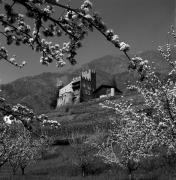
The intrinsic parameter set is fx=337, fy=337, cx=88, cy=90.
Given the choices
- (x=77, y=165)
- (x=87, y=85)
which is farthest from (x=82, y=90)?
(x=77, y=165)

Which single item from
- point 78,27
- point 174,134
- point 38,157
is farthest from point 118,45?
point 38,157

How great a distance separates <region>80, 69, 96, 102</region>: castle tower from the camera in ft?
407

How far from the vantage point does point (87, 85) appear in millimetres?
127438

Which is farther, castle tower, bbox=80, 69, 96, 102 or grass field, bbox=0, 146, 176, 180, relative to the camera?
castle tower, bbox=80, 69, 96, 102

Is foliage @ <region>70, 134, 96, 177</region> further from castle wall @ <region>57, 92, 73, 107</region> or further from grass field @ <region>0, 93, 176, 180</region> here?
castle wall @ <region>57, 92, 73, 107</region>

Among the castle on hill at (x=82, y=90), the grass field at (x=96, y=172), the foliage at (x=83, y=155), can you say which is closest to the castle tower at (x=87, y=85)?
the castle on hill at (x=82, y=90)

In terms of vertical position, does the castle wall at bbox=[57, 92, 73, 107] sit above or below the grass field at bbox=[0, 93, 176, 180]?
above

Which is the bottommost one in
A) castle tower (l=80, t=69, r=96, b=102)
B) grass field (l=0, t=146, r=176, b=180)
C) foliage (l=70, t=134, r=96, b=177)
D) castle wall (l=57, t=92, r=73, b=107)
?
grass field (l=0, t=146, r=176, b=180)

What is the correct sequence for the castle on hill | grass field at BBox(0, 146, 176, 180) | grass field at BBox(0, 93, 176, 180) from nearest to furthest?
grass field at BBox(0, 146, 176, 180) → grass field at BBox(0, 93, 176, 180) → the castle on hill

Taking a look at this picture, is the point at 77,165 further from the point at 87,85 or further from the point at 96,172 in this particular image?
the point at 87,85

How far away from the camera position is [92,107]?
3452 inches

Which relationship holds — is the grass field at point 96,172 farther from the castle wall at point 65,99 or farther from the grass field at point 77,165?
the castle wall at point 65,99

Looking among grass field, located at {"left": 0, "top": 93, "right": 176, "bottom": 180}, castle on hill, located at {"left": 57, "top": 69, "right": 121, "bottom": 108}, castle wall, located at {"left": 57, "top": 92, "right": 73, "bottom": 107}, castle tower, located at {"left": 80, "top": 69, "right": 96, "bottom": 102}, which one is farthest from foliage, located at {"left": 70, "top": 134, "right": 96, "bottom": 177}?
castle wall, located at {"left": 57, "top": 92, "right": 73, "bottom": 107}

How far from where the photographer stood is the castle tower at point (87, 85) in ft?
407
